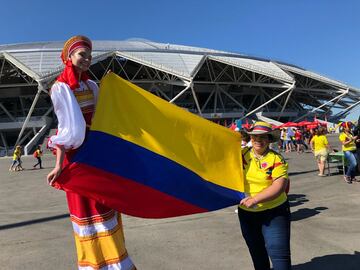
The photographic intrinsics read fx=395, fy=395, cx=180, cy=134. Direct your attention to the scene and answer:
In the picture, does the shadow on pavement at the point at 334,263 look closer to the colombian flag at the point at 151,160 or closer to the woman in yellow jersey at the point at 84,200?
the colombian flag at the point at 151,160

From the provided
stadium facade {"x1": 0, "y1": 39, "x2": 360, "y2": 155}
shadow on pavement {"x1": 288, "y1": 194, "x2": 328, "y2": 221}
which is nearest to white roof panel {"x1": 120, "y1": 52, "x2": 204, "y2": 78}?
stadium facade {"x1": 0, "y1": 39, "x2": 360, "y2": 155}

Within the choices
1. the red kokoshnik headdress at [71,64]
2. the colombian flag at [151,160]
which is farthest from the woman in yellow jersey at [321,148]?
the red kokoshnik headdress at [71,64]

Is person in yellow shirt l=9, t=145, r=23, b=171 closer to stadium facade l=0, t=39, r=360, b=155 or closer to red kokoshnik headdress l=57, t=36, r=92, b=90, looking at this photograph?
stadium facade l=0, t=39, r=360, b=155

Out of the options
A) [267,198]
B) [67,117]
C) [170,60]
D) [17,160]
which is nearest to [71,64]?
[67,117]

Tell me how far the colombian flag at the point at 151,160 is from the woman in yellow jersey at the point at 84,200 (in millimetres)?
104

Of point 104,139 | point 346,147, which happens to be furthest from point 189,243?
point 346,147

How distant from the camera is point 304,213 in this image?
260 inches

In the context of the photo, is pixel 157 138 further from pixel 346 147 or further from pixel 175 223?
pixel 346 147

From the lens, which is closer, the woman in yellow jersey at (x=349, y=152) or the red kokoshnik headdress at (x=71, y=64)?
the red kokoshnik headdress at (x=71, y=64)

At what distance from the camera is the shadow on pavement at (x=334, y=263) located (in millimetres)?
4020

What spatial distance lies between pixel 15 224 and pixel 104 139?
486cm

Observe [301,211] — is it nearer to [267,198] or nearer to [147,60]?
[267,198]

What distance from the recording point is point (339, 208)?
22.2 ft

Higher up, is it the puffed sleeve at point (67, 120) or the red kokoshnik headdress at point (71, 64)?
the red kokoshnik headdress at point (71, 64)
